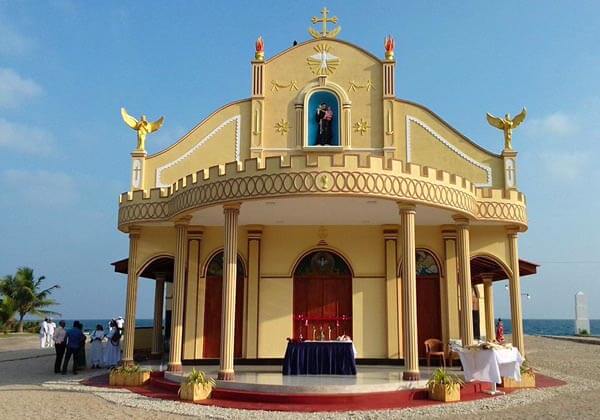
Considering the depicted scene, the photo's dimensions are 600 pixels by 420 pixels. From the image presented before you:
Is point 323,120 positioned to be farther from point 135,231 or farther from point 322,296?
point 135,231

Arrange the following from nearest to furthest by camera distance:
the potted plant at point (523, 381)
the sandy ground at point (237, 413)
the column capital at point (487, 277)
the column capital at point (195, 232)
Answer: the sandy ground at point (237, 413) < the potted plant at point (523, 381) < the column capital at point (195, 232) < the column capital at point (487, 277)

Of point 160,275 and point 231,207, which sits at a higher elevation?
point 231,207

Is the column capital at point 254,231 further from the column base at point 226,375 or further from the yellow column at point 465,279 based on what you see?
the yellow column at point 465,279

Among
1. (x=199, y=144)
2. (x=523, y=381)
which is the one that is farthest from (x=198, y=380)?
(x=199, y=144)

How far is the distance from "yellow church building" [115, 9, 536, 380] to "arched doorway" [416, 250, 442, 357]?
28mm

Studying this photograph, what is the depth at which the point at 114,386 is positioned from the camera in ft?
43.3

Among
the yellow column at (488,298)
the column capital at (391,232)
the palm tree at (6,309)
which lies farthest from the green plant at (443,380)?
the palm tree at (6,309)

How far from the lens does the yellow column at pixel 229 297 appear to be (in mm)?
11562

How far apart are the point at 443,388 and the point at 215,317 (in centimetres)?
746

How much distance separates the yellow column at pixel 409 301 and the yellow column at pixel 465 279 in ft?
7.33

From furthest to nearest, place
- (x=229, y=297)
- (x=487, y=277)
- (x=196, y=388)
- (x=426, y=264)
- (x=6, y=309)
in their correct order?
1. (x=6, y=309)
2. (x=487, y=277)
3. (x=426, y=264)
4. (x=229, y=297)
5. (x=196, y=388)

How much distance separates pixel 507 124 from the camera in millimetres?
15969

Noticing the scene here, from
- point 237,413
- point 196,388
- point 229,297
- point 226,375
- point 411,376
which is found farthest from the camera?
point 229,297

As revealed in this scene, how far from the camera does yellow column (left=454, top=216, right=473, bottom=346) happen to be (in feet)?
43.8
